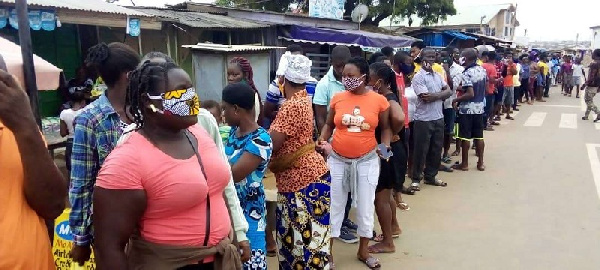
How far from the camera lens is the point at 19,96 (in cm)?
159

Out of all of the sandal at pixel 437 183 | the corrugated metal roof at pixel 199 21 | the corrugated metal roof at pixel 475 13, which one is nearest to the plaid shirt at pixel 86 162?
the sandal at pixel 437 183

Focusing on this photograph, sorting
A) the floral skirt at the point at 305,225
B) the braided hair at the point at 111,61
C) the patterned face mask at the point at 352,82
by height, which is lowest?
the floral skirt at the point at 305,225

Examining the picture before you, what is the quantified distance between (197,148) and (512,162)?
280 inches

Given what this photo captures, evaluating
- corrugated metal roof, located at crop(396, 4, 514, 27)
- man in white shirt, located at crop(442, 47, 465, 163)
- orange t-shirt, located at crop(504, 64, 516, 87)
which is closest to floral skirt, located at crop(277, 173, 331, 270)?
man in white shirt, located at crop(442, 47, 465, 163)

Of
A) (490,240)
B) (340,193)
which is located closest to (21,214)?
(340,193)

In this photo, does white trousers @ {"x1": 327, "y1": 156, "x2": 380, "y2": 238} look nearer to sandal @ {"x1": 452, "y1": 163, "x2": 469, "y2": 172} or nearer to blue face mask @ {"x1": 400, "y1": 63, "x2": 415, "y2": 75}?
blue face mask @ {"x1": 400, "y1": 63, "x2": 415, "y2": 75}

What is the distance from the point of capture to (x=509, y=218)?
17.3 feet

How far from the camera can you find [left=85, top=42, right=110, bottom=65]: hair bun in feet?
7.38

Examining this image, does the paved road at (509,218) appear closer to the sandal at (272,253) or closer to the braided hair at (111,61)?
the sandal at (272,253)

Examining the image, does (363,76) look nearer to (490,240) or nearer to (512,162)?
(490,240)

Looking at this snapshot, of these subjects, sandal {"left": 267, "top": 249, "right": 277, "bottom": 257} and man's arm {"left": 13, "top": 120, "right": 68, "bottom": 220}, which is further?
sandal {"left": 267, "top": 249, "right": 277, "bottom": 257}

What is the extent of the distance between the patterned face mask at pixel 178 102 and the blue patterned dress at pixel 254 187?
2.80ft

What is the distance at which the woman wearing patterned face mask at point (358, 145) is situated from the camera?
3.91 meters

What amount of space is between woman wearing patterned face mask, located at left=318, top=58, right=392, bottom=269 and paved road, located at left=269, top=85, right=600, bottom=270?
55 cm
